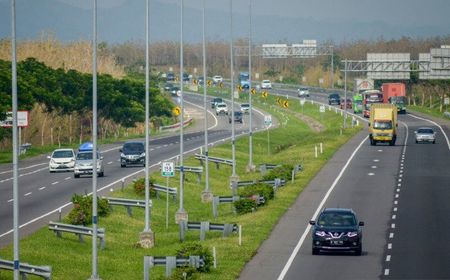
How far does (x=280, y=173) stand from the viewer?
261 ft

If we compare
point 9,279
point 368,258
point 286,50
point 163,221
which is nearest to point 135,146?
point 163,221

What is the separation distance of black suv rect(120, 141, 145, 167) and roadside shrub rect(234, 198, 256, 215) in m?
23.9

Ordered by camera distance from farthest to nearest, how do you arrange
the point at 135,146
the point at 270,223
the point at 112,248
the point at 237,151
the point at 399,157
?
the point at 237,151
the point at 399,157
the point at 135,146
the point at 270,223
the point at 112,248

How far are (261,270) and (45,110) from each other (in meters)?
74.8

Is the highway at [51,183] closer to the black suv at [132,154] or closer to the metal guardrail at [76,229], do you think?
the black suv at [132,154]

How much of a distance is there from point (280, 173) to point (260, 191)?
38.1 ft

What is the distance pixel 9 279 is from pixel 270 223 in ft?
66.2

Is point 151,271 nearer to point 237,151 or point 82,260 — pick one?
point 82,260

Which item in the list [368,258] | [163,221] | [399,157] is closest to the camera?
[368,258]

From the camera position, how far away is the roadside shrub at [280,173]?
78438mm

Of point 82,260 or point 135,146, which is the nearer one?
point 82,260

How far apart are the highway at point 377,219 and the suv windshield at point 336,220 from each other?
3.73ft

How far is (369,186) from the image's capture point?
248 ft

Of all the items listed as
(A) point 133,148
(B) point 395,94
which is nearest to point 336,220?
(A) point 133,148
